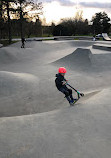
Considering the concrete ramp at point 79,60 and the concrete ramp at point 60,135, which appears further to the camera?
the concrete ramp at point 79,60

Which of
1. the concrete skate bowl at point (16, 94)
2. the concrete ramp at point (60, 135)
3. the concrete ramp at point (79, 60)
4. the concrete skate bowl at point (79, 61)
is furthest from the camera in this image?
the concrete ramp at point (79, 60)

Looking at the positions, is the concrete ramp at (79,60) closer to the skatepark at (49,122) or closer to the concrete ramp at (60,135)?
the skatepark at (49,122)

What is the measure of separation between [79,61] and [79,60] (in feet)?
0.55

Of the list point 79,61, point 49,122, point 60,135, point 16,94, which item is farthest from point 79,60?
point 60,135

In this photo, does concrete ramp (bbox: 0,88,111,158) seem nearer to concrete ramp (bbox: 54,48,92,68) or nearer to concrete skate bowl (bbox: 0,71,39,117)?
concrete skate bowl (bbox: 0,71,39,117)

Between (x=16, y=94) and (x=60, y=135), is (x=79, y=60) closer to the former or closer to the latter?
(x=16, y=94)

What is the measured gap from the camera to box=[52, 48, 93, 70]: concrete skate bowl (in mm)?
12597

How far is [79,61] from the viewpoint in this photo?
44.6 ft

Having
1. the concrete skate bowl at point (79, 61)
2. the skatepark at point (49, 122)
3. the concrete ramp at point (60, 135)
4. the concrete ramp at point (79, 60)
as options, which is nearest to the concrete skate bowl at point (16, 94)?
the skatepark at point (49, 122)

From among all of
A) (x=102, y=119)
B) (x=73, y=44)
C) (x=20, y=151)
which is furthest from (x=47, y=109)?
(x=73, y=44)

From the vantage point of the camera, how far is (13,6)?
32781 millimetres

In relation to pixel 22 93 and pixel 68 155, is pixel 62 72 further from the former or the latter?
pixel 22 93

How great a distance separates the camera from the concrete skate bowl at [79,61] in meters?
12.6

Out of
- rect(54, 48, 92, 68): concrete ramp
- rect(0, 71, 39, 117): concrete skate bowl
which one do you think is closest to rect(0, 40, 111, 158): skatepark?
rect(0, 71, 39, 117): concrete skate bowl
